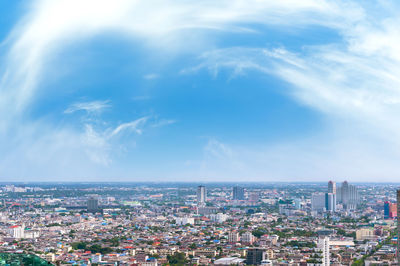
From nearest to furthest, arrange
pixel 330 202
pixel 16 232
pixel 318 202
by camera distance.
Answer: pixel 16 232 < pixel 330 202 < pixel 318 202

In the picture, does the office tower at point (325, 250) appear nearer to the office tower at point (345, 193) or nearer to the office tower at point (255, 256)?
the office tower at point (255, 256)

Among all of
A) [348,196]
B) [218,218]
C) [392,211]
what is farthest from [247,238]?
[348,196]

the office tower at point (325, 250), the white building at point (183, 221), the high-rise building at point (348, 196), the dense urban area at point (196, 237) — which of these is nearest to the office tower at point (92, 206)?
the dense urban area at point (196, 237)

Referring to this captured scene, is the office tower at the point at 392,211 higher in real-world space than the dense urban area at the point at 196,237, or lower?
higher

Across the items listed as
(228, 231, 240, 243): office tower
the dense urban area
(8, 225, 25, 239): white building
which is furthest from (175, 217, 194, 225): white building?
(8, 225, 25, 239): white building

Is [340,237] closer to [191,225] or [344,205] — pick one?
[191,225]

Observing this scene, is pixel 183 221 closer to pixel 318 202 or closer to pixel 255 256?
pixel 255 256

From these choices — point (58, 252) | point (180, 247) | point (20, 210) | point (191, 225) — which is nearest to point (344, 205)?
point (191, 225)

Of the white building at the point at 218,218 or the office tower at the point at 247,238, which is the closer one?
the office tower at the point at 247,238

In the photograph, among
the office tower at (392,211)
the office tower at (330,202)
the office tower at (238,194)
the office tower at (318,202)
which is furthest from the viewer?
the office tower at (238,194)
